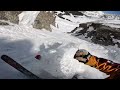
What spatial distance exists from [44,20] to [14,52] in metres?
0.66

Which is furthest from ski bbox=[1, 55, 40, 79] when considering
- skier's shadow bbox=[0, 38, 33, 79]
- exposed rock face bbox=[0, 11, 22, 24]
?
exposed rock face bbox=[0, 11, 22, 24]

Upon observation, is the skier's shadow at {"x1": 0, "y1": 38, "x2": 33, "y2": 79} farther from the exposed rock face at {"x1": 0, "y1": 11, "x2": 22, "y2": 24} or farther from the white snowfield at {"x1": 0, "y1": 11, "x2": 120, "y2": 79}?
the exposed rock face at {"x1": 0, "y1": 11, "x2": 22, "y2": 24}

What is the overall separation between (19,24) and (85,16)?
913mm

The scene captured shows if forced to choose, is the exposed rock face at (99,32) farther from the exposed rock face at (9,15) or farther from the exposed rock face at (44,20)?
the exposed rock face at (9,15)

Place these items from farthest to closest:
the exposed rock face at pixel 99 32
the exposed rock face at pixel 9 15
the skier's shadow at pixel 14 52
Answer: the exposed rock face at pixel 99 32 → the exposed rock face at pixel 9 15 → the skier's shadow at pixel 14 52

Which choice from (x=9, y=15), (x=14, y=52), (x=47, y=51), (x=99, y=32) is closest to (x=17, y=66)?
(x=14, y=52)

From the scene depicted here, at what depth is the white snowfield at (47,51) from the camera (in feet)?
12.6

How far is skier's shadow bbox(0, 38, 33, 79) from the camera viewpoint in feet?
12.4

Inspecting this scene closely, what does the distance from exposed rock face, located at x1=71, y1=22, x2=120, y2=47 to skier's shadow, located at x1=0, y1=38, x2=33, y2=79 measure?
709mm

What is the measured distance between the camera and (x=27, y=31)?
4027 millimetres

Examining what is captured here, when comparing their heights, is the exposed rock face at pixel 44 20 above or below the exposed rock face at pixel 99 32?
above

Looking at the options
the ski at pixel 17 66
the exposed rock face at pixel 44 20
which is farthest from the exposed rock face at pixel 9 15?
the ski at pixel 17 66

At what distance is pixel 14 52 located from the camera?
3875 millimetres

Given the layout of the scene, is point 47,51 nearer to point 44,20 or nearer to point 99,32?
point 44,20
